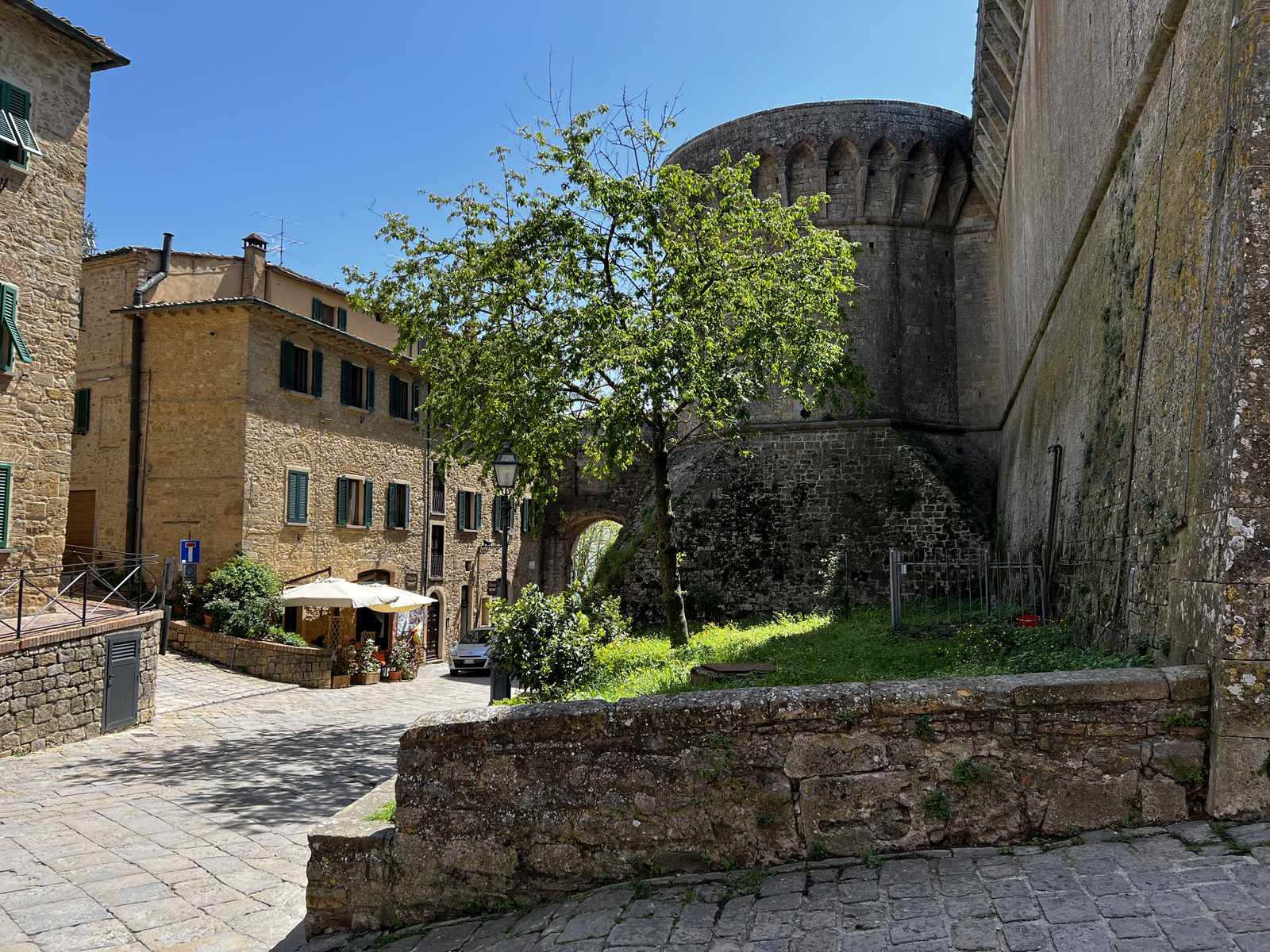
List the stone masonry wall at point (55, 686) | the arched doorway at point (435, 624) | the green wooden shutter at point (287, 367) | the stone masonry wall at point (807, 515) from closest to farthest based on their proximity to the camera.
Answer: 1. the stone masonry wall at point (55, 686)
2. the stone masonry wall at point (807, 515)
3. the green wooden shutter at point (287, 367)
4. the arched doorway at point (435, 624)

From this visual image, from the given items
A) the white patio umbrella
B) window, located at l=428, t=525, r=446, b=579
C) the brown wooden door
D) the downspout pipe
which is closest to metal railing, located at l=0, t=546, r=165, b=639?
the downspout pipe

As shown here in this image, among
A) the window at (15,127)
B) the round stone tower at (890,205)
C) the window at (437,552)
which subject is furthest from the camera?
the window at (437,552)

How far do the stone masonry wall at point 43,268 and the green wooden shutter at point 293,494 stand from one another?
7.11 metres

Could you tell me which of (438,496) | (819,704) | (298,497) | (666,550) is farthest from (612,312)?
(438,496)

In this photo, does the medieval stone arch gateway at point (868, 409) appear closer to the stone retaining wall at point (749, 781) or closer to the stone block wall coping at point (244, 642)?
the stone block wall coping at point (244, 642)

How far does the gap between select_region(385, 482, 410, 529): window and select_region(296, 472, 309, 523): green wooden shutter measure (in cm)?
350

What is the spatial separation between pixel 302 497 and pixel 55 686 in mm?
10713

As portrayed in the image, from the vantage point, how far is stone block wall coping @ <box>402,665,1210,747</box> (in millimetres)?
4074

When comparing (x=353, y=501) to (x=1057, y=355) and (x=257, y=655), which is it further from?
(x=1057, y=355)

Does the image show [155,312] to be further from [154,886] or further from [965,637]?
[965,637]

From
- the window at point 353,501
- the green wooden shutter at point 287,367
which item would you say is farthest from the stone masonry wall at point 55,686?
the window at point 353,501

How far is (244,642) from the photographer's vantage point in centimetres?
1783

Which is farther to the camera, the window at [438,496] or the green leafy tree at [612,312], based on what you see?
the window at [438,496]

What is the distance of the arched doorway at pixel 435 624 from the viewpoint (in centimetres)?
2783
